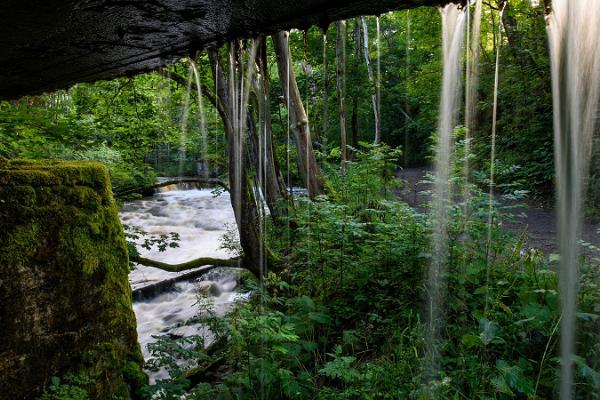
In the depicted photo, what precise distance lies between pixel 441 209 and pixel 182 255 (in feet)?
27.7

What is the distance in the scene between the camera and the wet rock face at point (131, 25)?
1.52 metres

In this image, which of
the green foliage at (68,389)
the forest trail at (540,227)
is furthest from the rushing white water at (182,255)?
the forest trail at (540,227)

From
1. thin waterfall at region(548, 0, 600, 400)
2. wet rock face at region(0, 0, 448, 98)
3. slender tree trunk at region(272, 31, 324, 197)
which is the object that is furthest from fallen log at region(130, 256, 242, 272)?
thin waterfall at region(548, 0, 600, 400)

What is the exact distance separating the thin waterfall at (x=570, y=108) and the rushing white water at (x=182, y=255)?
4292mm

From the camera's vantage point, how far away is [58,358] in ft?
10.1

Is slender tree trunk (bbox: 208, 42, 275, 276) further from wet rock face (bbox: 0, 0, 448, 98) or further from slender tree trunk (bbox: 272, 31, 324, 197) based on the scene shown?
wet rock face (bbox: 0, 0, 448, 98)

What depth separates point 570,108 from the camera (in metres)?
2.36

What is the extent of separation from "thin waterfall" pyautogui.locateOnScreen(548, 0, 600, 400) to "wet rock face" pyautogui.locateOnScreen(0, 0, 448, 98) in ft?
2.47

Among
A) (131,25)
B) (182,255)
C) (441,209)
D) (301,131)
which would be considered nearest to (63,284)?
(131,25)

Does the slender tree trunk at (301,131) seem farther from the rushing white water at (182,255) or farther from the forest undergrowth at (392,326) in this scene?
the rushing white water at (182,255)

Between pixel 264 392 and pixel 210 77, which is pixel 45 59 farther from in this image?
pixel 210 77

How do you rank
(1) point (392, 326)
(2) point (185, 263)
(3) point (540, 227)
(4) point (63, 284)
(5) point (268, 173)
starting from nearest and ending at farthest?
1. (4) point (63, 284)
2. (1) point (392, 326)
3. (2) point (185, 263)
4. (5) point (268, 173)
5. (3) point (540, 227)

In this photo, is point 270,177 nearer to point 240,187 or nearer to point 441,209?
point 240,187

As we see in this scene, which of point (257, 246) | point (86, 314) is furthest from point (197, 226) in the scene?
point (86, 314)
